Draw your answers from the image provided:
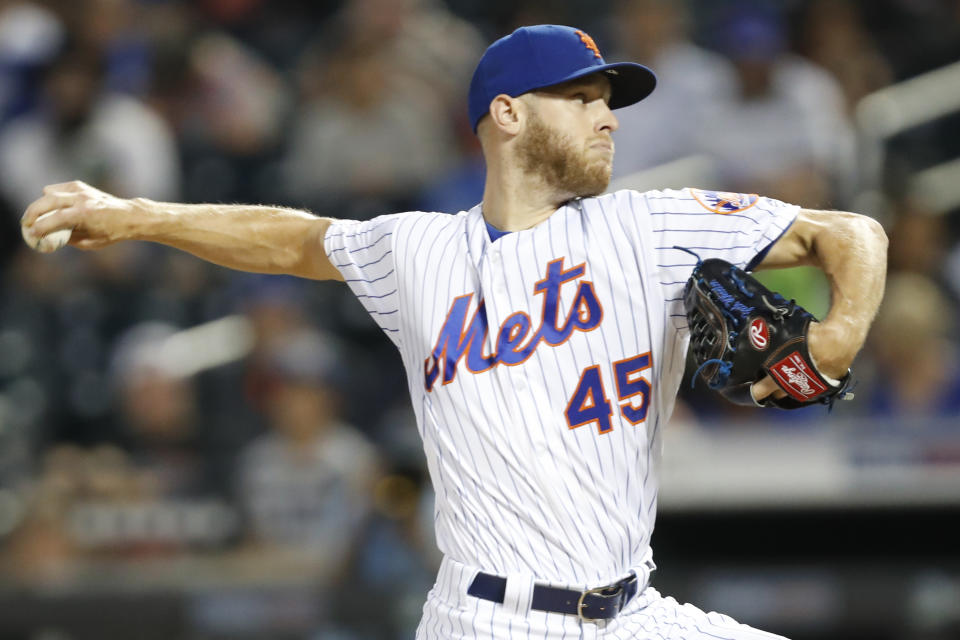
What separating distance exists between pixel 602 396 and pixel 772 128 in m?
4.00

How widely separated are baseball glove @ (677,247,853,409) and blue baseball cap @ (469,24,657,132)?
60 cm

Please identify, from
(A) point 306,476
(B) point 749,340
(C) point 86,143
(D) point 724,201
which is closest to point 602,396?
(B) point 749,340

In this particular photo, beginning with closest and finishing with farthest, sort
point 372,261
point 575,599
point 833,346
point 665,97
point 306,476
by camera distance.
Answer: point 833,346 → point 575,599 → point 372,261 → point 306,476 → point 665,97

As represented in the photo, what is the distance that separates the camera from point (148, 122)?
7.65m

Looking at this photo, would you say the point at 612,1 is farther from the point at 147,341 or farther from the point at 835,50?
the point at 147,341

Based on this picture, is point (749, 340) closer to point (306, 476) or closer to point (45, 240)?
point (45, 240)

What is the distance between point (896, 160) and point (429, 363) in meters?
4.48

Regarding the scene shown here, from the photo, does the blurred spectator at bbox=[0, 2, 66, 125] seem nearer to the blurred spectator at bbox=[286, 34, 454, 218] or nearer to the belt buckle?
the blurred spectator at bbox=[286, 34, 454, 218]

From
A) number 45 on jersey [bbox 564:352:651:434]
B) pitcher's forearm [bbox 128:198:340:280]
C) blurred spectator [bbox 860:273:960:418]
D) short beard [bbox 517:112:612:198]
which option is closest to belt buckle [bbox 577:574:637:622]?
number 45 on jersey [bbox 564:352:651:434]

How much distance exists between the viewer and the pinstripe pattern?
296 centimetres

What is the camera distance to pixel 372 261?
3305 mm

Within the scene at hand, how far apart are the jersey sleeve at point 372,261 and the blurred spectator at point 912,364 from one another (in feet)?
10.5

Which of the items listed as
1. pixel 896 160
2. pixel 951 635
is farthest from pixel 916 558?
pixel 896 160

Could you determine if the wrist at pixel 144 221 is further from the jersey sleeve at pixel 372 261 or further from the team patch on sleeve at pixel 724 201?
the team patch on sleeve at pixel 724 201
